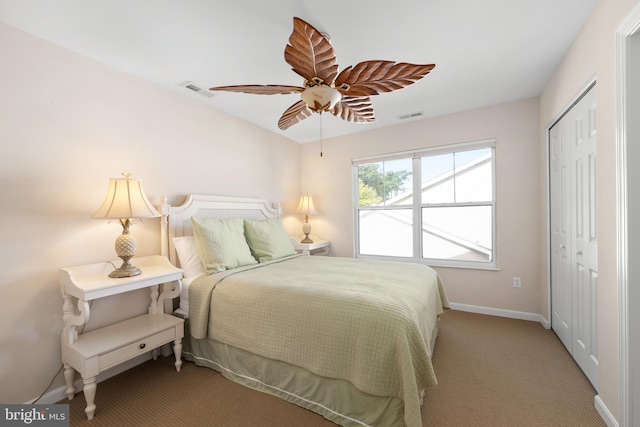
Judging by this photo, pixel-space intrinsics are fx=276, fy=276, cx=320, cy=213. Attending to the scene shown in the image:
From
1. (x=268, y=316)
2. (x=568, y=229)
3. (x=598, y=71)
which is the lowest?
(x=268, y=316)

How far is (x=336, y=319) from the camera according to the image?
1.66 m

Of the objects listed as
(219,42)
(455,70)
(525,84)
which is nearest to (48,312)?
(219,42)

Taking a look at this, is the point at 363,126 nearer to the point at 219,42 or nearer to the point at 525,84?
the point at 525,84

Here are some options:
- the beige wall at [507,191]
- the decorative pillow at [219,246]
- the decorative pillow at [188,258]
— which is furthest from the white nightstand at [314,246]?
the beige wall at [507,191]

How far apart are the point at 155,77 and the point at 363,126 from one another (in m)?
2.59

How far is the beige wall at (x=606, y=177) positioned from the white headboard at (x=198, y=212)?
3.18m

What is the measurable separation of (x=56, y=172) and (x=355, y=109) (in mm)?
2232

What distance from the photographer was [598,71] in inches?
67.3

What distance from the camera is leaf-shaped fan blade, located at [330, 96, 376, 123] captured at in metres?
2.08

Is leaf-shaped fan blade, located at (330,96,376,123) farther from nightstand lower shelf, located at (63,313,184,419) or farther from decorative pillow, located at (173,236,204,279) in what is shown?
nightstand lower shelf, located at (63,313,184,419)

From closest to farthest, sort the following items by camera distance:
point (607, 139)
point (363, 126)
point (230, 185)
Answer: point (607, 139) → point (230, 185) → point (363, 126)

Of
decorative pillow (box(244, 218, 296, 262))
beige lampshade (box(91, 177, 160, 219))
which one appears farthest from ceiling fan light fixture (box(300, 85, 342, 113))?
decorative pillow (box(244, 218, 296, 262))

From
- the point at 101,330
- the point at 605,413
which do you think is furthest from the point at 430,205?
the point at 101,330

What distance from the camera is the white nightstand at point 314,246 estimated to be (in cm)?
391
